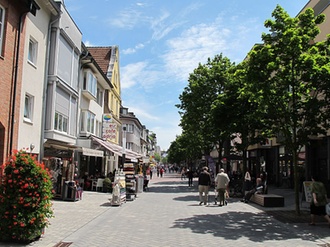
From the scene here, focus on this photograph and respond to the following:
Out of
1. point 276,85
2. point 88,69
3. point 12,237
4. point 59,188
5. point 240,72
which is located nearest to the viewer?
point 12,237

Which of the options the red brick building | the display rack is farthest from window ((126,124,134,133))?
the red brick building

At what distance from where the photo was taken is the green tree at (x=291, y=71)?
1233cm

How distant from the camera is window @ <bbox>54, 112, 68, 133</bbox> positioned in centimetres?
1791

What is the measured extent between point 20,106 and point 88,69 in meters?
10.2

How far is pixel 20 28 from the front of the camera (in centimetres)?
1334

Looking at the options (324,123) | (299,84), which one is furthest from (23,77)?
(324,123)

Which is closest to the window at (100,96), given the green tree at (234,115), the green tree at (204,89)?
the green tree at (204,89)

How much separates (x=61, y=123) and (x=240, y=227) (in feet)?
36.8

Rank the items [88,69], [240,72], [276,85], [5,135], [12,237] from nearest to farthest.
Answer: [12,237]
[5,135]
[276,85]
[240,72]
[88,69]

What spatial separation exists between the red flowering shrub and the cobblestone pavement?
13.2 inches

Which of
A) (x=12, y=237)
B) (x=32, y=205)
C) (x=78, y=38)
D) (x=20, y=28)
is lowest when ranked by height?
(x=12, y=237)

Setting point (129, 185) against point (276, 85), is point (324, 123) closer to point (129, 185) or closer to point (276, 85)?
point (276, 85)

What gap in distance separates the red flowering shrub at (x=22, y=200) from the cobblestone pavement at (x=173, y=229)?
0.34 metres

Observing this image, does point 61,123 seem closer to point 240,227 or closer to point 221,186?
point 221,186
